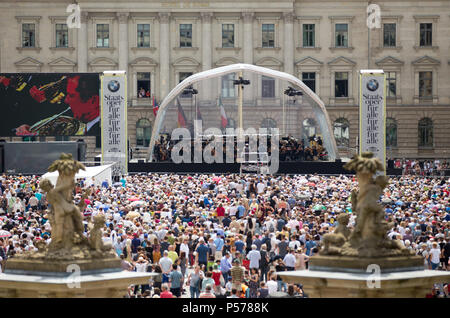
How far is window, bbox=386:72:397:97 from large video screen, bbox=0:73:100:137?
26498 mm

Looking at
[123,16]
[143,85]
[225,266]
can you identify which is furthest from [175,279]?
[123,16]

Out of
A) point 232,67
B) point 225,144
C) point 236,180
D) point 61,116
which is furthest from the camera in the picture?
point 61,116

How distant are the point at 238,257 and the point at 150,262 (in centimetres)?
207

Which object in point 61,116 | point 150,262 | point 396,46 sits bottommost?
point 150,262

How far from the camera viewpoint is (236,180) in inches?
1767

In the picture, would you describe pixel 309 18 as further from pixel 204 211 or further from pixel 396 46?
pixel 204 211

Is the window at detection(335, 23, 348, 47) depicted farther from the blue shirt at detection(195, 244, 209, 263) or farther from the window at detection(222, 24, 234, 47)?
the blue shirt at detection(195, 244, 209, 263)

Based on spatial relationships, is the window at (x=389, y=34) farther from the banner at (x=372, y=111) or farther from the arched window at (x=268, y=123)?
the banner at (x=372, y=111)

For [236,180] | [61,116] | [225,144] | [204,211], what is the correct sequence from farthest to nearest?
[61,116], [225,144], [236,180], [204,211]

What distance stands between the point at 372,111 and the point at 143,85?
109 ft

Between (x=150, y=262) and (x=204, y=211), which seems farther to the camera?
(x=204, y=211)

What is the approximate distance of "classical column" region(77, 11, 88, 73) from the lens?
8244 centimetres

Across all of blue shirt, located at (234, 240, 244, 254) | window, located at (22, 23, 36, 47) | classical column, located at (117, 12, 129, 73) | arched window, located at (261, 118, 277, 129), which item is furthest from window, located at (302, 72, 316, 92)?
blue shirt, located at (234, 240, 244, 254)
